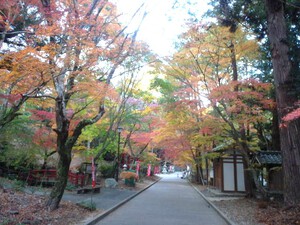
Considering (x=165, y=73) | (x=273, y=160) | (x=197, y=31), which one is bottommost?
(x=273, y=160)

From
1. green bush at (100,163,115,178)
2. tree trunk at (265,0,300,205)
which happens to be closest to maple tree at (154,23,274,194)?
tree trunk at (265,0,300,205)

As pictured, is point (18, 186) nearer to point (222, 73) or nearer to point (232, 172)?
point (222, 73)

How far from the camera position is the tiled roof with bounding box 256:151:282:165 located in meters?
18.9

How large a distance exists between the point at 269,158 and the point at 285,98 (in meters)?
9.81

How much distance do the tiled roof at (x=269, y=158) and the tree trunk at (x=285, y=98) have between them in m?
8.83

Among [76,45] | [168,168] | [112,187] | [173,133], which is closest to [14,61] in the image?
[76,45]

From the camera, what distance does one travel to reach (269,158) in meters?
19.4

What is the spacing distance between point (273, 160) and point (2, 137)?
16.5m

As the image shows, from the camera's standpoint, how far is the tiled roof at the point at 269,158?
18875 millimetres

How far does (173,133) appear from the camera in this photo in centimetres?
2853

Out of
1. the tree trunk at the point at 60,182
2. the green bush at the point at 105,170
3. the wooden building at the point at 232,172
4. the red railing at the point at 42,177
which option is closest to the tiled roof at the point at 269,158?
the wooden building at the point at 232,172

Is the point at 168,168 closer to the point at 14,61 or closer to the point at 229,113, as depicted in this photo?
the point at 229,113

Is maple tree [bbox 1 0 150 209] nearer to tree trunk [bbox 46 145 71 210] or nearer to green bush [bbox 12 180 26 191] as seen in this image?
tree trunk [bbox 46 145 71 210]

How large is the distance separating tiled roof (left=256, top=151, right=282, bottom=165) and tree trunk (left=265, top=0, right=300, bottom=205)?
8826 millimetres
